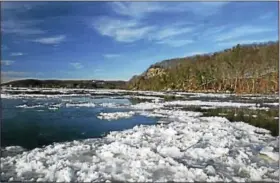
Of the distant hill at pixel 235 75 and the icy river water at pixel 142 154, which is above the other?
the distant hill at pixel 235 75

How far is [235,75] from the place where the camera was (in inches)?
2500

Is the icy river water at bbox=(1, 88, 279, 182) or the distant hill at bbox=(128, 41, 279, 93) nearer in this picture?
the icy river water at bbox=(1, 88, 279, 182)

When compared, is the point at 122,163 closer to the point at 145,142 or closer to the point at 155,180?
the point at 155,180

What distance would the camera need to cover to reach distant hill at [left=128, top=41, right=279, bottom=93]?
5631cm

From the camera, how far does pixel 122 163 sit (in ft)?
20.7

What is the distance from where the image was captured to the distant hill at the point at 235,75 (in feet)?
185

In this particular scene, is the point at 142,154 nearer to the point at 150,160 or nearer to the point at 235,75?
the point at 150,160

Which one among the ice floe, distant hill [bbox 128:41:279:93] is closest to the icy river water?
the ice floe

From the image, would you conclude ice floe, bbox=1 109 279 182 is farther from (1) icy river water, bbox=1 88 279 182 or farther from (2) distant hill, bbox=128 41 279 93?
(2) distant hill, bbox=128 41 279 93

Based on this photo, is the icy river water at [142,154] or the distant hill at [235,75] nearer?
the icy river water at [142,154]

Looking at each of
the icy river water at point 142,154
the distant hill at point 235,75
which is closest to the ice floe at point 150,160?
the icy river water at point 142,154

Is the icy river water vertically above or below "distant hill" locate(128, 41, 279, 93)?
below

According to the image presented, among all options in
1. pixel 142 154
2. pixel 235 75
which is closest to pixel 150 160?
pixel 142 154

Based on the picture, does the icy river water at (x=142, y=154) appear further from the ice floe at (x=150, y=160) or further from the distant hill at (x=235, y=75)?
the distant hill at (x=235, y=75)
